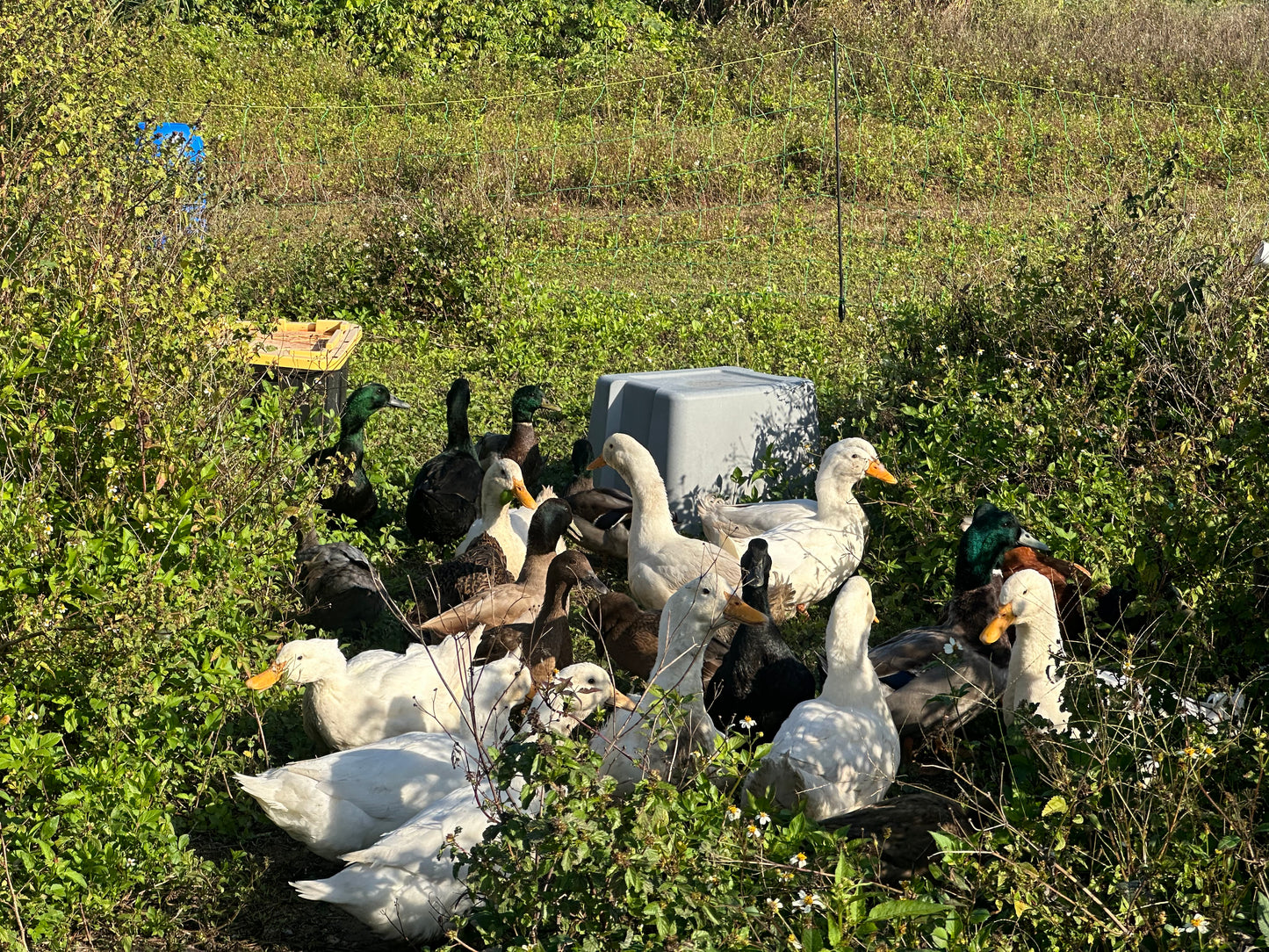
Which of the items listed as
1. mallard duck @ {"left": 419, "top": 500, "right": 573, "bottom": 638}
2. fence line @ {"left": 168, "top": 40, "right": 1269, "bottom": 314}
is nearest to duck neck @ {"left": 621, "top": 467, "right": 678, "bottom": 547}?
mallard duck @ {"left": 419, "top": 500, "right": 573, "bottom": 638}

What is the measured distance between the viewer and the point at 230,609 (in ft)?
14.2

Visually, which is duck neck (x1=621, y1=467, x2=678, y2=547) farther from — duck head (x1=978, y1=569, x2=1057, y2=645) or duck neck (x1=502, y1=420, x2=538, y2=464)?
duck head (x1=978, y1=569, x2=1057, y2=645)

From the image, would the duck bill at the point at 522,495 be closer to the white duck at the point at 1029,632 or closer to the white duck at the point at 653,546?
the white duck at the point at 653,546

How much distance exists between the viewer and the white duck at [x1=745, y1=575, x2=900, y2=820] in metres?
4.14

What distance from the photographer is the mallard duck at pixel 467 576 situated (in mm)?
5691

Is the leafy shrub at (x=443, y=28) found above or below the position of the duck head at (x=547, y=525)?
above

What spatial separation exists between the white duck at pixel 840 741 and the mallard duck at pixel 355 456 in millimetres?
3004

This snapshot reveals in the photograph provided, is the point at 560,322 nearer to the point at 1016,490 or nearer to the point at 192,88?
the point at 1016,490

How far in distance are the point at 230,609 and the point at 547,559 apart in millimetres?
1820

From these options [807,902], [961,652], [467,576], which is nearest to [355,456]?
[467,576]

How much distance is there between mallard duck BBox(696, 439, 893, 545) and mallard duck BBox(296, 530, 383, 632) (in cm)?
167

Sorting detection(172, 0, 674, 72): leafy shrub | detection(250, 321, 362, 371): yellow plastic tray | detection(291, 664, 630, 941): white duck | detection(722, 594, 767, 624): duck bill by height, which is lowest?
detection(291, 664, 630, 941): white duck

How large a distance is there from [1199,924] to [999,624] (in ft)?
5.93

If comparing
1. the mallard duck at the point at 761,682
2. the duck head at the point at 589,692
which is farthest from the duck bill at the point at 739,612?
the duck head at the point at 589,692
